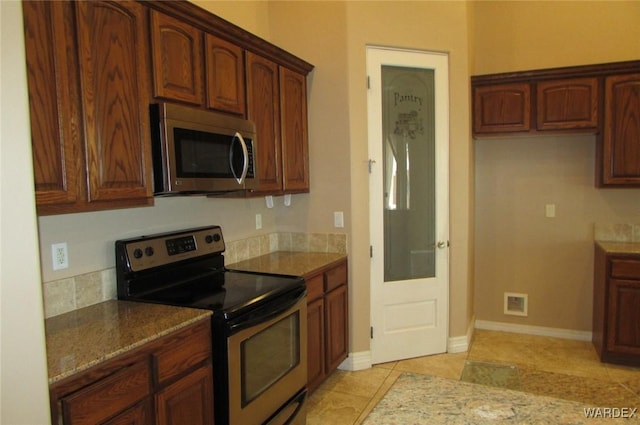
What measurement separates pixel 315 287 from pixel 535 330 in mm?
2487

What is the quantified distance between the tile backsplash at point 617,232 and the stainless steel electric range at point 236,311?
2837mm

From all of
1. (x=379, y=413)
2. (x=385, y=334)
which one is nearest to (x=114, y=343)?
(x=379, y=413)

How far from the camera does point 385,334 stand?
3430 millimetres

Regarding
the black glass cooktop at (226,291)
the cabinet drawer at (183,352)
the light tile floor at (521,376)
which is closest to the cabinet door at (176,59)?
the black glass cooktop at (226,291)

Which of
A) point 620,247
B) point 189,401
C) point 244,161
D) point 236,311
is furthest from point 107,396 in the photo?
point 620,247

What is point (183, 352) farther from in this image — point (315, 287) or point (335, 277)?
point (335, 277)

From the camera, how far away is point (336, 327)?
10.1ft

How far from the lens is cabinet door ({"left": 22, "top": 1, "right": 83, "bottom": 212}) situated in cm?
145

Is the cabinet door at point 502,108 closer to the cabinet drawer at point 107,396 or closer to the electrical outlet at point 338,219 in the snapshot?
the electrical outlet at point 338,219

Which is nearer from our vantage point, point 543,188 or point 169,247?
point 169,247

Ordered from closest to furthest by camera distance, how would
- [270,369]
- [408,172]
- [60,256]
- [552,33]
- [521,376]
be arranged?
[60,256] → [270,369] → [521,376] → [408,172] → [552,33]

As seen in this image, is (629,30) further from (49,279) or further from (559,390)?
(49,279)

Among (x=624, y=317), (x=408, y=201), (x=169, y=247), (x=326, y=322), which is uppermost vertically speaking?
(x=408, y=201)

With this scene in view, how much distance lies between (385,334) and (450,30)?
8.12 ft
